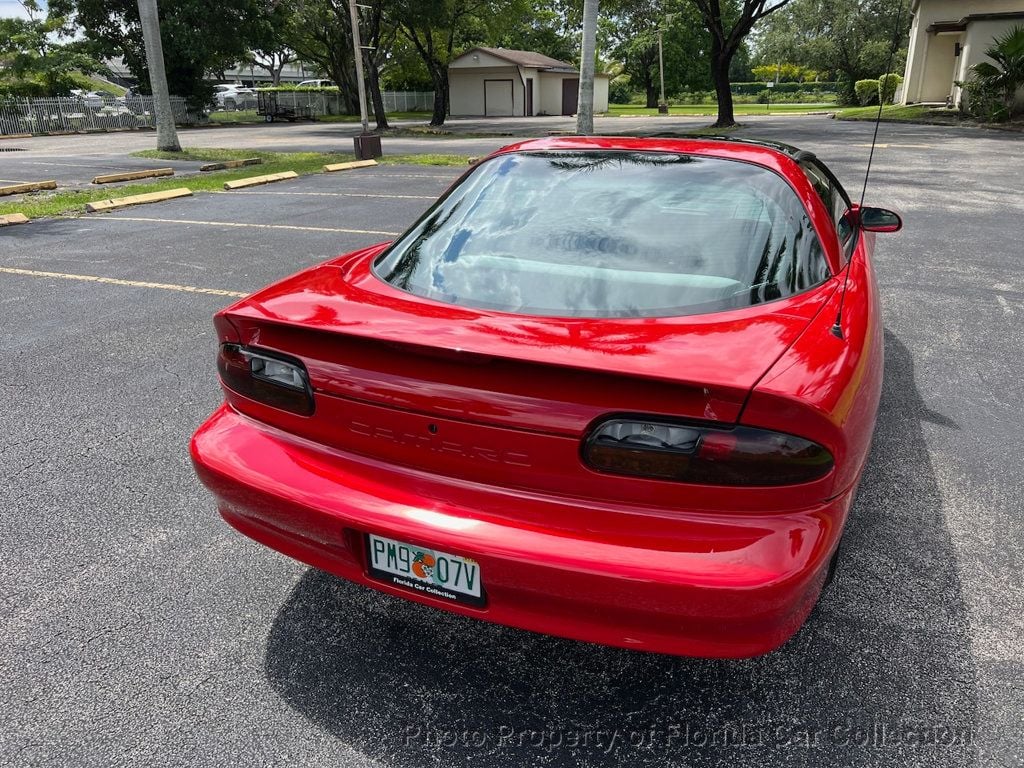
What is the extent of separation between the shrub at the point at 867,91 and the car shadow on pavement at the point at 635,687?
44.6 meters

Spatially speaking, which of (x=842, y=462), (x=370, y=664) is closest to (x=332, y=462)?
(x=370, y=664)

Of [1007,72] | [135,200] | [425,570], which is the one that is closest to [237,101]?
[135,200]

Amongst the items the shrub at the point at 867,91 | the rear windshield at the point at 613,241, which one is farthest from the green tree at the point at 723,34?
the rear windshield at the point at 613,241

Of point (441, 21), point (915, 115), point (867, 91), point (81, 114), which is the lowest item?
point (915, 115)

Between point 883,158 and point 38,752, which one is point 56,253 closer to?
point 38,752

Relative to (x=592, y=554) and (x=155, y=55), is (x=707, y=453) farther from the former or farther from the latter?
(x=155, y=55)

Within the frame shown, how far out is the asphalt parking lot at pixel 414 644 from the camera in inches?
78.6

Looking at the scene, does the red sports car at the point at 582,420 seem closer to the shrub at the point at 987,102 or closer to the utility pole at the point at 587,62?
the utility pole at the point at 587,62

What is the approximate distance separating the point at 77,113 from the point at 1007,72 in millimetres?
36728

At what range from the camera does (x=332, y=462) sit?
2.14m

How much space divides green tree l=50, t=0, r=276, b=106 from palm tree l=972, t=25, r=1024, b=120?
30981 mm

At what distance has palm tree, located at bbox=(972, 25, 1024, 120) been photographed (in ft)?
78.0

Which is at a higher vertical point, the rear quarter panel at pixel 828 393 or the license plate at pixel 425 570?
the rear quarter panel at pixel 828 393

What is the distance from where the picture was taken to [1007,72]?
78.9 feet
